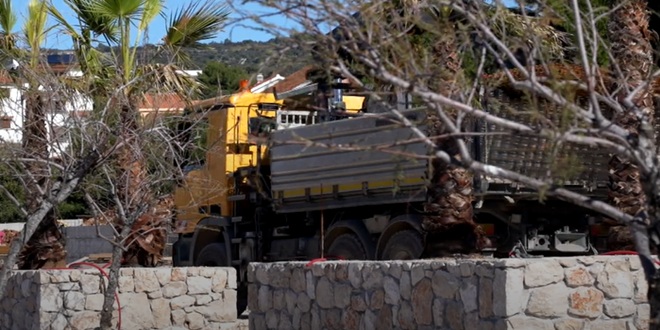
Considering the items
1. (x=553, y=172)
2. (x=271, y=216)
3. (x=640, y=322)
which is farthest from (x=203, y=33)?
(x=553, y=172)

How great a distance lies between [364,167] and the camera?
1602 centimetres

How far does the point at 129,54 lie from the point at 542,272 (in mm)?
6890

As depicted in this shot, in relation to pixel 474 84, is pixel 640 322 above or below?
below

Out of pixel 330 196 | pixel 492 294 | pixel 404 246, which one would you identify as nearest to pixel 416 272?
pixel 492 294

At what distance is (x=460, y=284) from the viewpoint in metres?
9.95

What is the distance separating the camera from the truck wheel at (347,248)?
1653cm

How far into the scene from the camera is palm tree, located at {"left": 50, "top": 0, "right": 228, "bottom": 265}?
45.2 feet

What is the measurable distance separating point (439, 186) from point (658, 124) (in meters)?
3.11

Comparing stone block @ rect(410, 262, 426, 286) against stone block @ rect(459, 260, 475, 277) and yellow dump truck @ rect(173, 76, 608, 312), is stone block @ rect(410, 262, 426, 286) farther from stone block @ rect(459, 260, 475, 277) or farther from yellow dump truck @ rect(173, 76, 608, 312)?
yellow dump truck @ rect(173, 76, 608, 312)

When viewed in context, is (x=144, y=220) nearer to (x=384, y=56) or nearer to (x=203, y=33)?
(x=203, y=33)

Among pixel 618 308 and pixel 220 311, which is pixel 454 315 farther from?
pixel 220 311

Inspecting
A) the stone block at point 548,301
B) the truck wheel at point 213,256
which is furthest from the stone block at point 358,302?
the truck wheel at point 213,256

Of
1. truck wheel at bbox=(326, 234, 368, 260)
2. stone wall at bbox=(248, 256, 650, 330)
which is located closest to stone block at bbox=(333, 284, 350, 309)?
stone wall at bbox=(248, 256, 650, 330)

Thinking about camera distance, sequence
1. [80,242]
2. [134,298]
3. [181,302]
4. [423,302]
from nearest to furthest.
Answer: [423,302] → [134,298] → [181,302] → [80,242]
